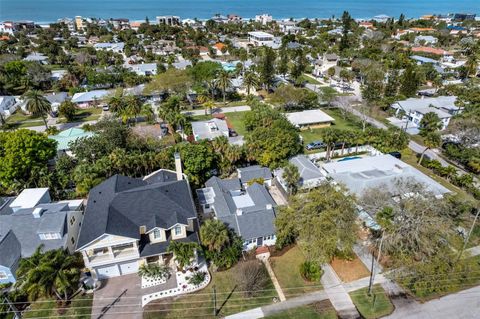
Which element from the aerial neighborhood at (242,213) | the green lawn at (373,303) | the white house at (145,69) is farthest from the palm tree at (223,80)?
the green lawn at (373,303)

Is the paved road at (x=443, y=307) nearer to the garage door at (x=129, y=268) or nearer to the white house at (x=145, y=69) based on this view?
the garage door at (x=129, y=268)

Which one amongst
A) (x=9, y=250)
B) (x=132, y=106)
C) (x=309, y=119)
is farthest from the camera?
(x=309, y=119)

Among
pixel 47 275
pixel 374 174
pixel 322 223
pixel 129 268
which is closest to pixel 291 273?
pixel 322 223

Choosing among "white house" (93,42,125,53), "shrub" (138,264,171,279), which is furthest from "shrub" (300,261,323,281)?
"white house" (93,42,125,53)

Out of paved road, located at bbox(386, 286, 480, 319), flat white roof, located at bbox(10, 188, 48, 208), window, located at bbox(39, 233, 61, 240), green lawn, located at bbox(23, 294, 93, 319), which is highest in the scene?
flat white roof, located at bbox(10, 188, 48, 208)

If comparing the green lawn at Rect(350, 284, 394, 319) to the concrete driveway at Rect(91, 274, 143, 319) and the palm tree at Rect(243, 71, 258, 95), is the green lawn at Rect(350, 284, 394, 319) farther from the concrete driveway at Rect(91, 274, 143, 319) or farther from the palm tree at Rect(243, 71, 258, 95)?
the palm tree at Rect(243, 71, 258, 95)

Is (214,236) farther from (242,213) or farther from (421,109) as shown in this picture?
(421,109)
